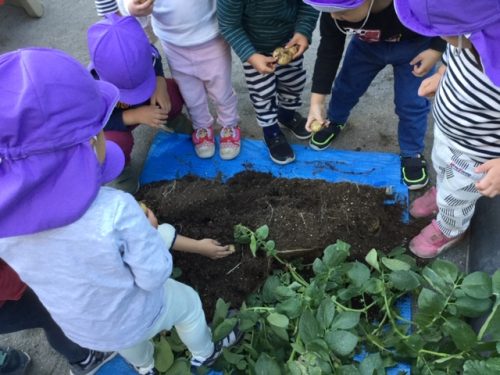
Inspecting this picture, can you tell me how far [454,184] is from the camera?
4.82 feet

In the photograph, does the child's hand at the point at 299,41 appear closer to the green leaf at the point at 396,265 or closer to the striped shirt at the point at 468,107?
the striped shirt at the point at 468,107

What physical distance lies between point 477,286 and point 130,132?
1461 millimetres

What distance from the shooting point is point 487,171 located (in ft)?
4.14

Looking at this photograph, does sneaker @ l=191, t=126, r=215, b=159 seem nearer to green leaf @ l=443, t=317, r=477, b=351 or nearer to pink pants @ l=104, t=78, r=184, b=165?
pink pants @ l=104, t=78, r=184, b=165

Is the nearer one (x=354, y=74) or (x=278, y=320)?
(x=278, y=320)

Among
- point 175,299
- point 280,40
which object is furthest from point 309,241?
point 280,40

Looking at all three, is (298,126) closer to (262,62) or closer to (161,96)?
(262,62)

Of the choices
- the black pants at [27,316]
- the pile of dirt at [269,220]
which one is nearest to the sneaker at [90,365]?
the black pants at [27,316]

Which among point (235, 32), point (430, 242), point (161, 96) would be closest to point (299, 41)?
point (235, 32)

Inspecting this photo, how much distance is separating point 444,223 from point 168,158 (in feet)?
4.01

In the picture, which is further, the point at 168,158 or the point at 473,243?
the point at 168,158

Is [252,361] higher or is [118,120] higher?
[118,120]

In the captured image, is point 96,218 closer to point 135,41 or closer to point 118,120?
point 135,41

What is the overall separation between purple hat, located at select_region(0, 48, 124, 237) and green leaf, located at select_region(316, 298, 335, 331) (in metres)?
0.69
